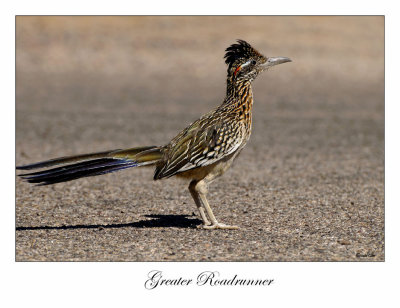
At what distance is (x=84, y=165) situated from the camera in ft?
26.2

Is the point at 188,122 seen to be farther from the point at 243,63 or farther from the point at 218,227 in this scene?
the point at 218,227

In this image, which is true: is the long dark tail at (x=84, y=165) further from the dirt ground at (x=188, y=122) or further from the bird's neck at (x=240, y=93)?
the bird's neck at (x=240, y=93)

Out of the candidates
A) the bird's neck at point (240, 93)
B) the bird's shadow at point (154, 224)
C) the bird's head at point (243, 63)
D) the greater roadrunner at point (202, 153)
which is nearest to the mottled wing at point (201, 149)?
the greater roadrunner at point (202, 153)

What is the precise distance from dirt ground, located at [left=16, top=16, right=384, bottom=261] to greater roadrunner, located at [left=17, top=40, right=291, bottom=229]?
2.56ft

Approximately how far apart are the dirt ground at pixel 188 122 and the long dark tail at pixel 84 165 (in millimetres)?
803

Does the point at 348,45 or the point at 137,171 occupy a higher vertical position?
the point at 348,45

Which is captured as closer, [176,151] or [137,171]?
[176,151]

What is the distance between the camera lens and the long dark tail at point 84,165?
314 inches

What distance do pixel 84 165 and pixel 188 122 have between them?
13433 mm

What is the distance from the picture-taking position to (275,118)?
22.8 m

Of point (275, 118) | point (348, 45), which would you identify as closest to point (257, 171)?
point (275, 118)

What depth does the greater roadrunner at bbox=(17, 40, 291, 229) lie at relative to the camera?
8.01 m

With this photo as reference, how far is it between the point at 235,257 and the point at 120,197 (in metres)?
3.98

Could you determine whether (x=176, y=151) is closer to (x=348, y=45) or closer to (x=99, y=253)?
(x=99, y=253)
